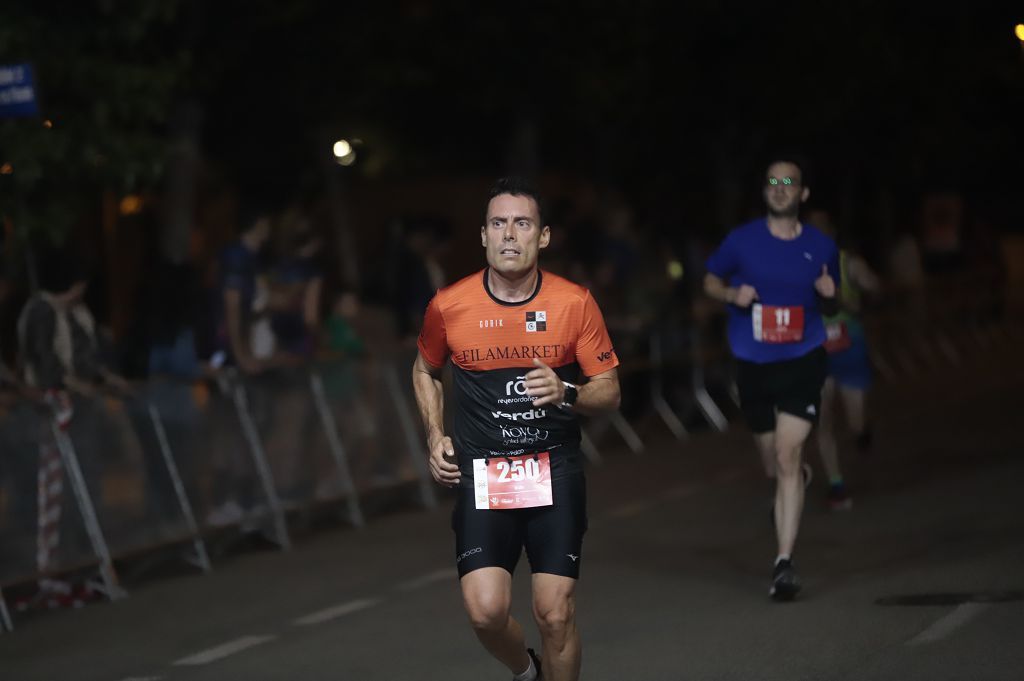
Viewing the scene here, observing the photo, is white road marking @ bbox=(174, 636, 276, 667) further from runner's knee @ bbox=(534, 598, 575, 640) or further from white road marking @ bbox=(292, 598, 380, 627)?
runner's knee @ bbox=(534, 598, 575, 640)

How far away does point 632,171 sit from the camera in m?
36.8

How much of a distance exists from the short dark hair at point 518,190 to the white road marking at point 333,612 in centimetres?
359

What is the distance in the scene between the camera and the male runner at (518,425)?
6.79m

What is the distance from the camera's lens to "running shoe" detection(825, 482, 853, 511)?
1298 centimetres

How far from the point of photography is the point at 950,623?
8875 millimetres

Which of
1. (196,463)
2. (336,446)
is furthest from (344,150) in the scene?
(196,463)

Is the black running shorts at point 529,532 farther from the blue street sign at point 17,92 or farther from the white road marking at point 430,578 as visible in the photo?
the blue street sign at point 17,92

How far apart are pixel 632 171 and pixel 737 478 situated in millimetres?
22141

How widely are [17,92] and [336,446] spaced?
3336mm

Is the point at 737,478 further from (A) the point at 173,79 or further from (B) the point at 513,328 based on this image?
(B) the point at 513,328

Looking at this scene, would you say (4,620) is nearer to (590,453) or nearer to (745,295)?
(745,295)

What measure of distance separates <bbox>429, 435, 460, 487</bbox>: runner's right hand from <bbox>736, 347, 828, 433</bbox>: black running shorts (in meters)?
3.77

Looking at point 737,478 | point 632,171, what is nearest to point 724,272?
point 737,478

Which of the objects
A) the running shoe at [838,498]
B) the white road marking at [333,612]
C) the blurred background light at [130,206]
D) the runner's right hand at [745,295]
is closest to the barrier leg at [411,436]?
the running shoe at [838,498]
